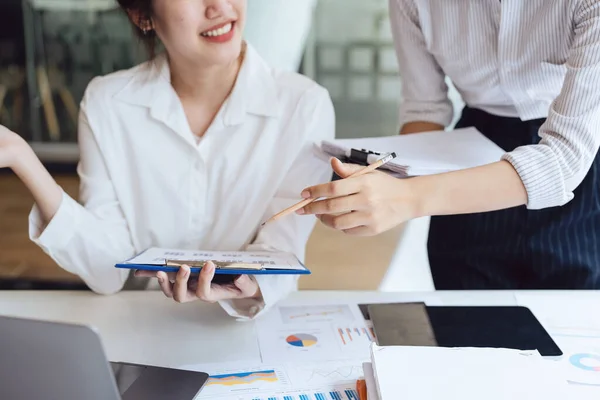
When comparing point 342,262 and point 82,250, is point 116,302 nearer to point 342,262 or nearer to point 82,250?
point 82,250

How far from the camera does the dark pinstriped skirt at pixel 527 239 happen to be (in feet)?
4.52

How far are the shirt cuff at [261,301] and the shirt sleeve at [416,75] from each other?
0.53 meters

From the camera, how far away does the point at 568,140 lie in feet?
3.54

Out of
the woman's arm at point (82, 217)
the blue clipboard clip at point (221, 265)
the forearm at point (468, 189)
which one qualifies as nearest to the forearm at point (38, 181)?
the woman's arm at point (82, 217)

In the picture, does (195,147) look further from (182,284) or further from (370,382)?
(370,382)

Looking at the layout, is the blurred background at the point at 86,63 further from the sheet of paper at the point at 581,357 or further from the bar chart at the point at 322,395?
the bar chart at the point at 322,395

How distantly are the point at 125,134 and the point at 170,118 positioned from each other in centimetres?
10

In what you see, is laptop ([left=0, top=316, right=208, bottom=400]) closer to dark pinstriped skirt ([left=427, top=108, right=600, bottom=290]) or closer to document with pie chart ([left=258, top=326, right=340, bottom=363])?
document with pie chart ([left=258, top=326, right=340, bottom=363])

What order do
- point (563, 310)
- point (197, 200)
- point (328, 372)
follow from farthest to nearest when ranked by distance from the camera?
1. point (197, 200)
2. point (563, 310)
3. point (328, 372)

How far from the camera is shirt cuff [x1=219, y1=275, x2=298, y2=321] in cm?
120

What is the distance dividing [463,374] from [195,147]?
0.75 m

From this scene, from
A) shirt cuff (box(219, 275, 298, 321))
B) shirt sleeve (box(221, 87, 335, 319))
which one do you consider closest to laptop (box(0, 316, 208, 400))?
shirt cuff (box(219, 275, 298, 321))

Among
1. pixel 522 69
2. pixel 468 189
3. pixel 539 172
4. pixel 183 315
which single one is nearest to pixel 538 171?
pixel 539 172

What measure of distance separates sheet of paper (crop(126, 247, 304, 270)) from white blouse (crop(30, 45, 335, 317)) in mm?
203
